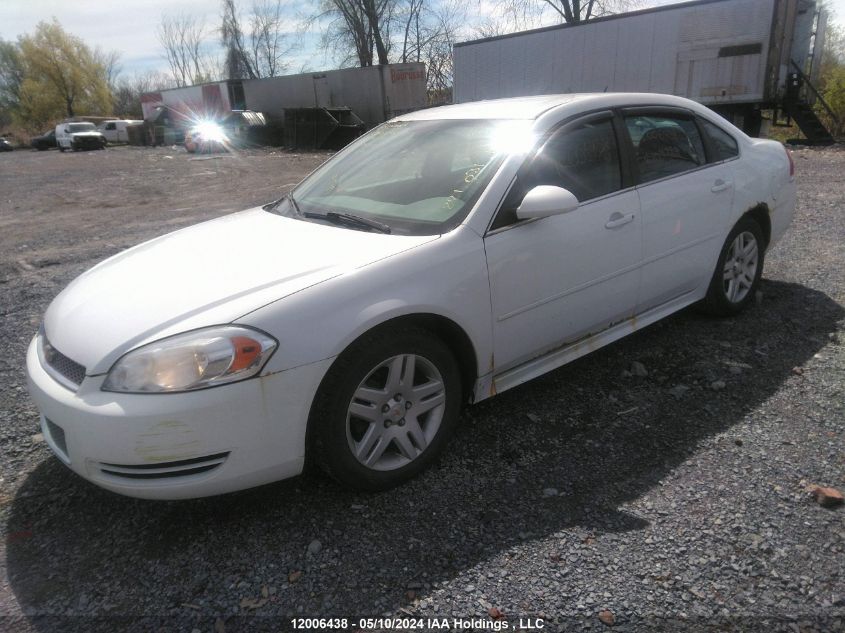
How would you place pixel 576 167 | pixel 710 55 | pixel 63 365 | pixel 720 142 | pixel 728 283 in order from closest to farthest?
pixel 63 365, pixel 576 167, pixel 720 142, pixel 728 283, pixel 710 55

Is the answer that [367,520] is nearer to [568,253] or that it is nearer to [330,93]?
[568,253]

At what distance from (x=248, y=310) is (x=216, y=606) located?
1013mm

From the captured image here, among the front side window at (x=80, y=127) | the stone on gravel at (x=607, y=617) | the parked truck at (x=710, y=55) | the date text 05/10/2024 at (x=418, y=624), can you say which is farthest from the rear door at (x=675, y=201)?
the front side window at (x=80, y=127)

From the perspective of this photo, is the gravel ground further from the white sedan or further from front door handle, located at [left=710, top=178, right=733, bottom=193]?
front door handle, located at [left=710, top=178, right=733, bottom=193]

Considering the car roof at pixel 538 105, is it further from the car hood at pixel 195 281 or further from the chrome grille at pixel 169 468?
the chrome grille at pixel 169 468

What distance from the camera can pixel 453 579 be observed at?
2.19 meters

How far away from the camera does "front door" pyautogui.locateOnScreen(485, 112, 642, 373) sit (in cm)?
289

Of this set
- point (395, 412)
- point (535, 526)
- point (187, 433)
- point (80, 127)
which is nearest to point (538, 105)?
point (395, 412)

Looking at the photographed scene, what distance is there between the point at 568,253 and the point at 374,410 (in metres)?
1.27

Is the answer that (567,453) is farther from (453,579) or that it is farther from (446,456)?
(453,579)

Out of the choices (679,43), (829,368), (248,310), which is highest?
(679,43)

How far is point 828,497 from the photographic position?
249cm

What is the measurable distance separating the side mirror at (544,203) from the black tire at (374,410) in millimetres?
709

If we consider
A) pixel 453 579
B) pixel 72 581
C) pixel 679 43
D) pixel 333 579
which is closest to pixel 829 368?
pixel 453 579
